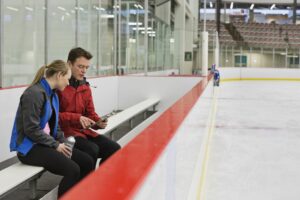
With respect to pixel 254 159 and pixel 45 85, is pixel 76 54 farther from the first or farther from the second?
pixel 254 159

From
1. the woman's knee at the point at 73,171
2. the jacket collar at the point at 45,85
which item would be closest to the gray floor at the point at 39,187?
the woman's knee at the point at 73,171

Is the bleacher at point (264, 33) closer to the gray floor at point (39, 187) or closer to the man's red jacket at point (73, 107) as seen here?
the gray floor at point (39, 187)

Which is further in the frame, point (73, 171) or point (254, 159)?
point (254, 159)

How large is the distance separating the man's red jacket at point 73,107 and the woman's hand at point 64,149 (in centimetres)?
40

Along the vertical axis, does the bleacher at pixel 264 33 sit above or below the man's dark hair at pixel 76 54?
above

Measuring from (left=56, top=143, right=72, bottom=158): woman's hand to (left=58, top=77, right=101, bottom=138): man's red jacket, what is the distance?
0.40m

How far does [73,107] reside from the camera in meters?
3.09

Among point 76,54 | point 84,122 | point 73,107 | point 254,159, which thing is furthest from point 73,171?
point 254,159

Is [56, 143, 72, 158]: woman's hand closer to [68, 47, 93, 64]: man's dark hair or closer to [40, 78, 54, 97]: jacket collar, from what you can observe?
[40, 78, 54, 97]: jacket collar

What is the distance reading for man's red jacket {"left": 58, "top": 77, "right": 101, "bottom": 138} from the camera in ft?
9.78

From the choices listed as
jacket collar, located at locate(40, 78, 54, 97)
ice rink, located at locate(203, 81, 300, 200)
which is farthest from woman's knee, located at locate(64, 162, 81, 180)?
ice rink, located at locate(203, 81, 300, 200)

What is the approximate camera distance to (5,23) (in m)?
4.59

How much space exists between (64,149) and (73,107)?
581 millimetres

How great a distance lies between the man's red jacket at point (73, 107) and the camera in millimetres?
2980
